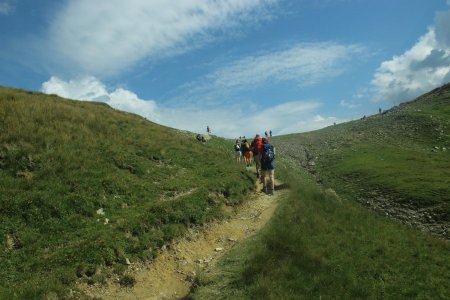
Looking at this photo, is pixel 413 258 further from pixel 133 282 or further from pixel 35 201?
pixel 35 201

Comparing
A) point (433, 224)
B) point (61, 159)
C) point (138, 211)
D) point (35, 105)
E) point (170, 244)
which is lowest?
point (433, 224)

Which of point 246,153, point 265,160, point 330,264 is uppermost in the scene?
point 246,153

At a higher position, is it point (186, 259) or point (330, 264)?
point (186, 259)

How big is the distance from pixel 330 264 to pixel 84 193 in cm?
1286

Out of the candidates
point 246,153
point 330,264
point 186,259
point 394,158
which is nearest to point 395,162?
point 394,158

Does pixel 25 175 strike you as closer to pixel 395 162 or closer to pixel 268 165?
pixel 268 165

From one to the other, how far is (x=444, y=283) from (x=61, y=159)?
2100 centimetres

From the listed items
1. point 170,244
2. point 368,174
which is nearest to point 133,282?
point 170,244

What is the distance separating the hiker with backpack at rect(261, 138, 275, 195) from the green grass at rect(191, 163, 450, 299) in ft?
22.1

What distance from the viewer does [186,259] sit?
18.8 m

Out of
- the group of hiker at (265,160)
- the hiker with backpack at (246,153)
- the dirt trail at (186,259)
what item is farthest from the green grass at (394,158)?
the dirt trail at (186,259)

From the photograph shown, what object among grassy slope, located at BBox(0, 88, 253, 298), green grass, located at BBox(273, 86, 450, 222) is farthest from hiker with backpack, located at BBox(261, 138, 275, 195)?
green grass, located at BBox(273, 86, 450, 222)

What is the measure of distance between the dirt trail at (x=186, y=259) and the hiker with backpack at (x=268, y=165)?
3.60m

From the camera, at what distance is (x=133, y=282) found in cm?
1611
